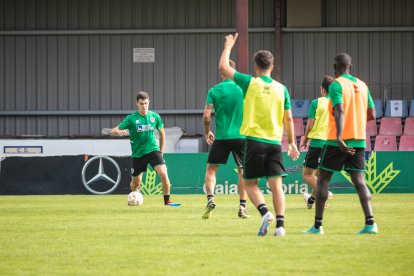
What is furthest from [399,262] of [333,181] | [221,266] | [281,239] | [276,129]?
[333,181]

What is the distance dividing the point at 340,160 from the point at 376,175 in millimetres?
15037

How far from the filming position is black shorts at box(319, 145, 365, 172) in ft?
34.0

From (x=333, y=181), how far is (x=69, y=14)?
1651cm

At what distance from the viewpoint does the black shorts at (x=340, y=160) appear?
1035 cm

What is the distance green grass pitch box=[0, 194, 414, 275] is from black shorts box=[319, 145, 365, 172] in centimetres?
74

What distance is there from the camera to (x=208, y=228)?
11.8 metres

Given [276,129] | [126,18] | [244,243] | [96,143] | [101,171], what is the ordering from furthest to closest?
[126,18] → [96,143] → [101,171] → [276,129] → [244,243]

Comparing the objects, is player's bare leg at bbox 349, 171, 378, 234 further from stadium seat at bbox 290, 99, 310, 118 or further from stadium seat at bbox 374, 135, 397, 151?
stadium seat at bbox 290, 99, 310, 118

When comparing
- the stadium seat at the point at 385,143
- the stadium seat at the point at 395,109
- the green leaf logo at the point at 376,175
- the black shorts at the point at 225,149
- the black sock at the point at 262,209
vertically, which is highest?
the stadium seat at the point at 395,109

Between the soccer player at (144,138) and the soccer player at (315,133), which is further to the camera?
the soccer player at (144,138)

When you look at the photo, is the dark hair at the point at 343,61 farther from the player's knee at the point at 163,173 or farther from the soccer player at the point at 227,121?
the player's knee at the point at 163,173

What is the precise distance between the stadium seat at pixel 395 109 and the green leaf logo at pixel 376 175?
11055mm

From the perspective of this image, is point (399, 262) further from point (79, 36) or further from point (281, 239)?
point (79, 36)

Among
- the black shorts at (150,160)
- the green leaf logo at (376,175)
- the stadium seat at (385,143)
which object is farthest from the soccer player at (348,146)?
the stadium seat at (385,143)
